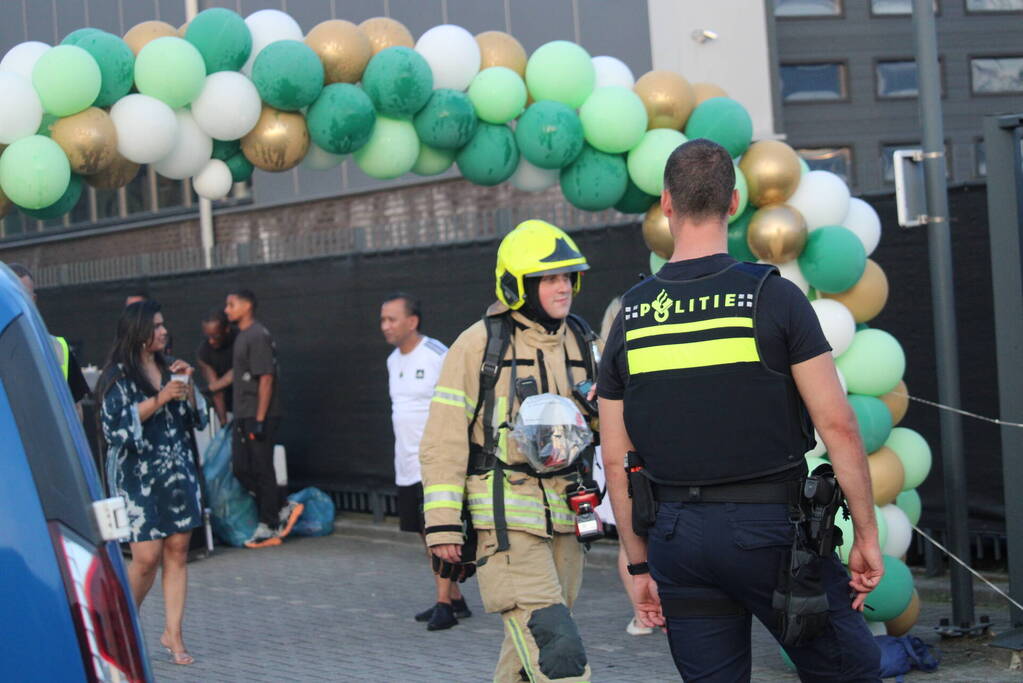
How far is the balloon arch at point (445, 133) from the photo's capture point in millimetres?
6445

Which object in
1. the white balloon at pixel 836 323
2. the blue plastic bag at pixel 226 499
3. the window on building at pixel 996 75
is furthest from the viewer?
the window on building at pixel 996 75

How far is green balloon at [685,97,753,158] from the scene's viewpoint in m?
6.93

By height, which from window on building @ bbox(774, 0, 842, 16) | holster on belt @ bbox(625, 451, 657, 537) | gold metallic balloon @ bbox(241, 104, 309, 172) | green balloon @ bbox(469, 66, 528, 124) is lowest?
holster on belt @ bbox(625, 451, 657, 537)

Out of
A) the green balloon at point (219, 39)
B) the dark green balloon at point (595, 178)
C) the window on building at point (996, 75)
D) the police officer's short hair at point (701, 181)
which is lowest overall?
the police officer's short hair at point (701, 181)

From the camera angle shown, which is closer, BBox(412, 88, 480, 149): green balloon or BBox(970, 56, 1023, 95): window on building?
BBox(412, 88, 480, 149): green balloon

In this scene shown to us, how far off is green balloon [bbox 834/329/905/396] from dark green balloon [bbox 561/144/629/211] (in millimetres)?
1471

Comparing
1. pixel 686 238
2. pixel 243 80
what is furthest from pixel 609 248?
pixel 686 238

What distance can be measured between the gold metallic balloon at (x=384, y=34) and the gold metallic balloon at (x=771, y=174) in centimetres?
192

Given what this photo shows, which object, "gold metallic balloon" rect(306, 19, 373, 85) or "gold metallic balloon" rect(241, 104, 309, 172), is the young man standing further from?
"gold metallic balloon" rect(306, 19, 373, 85)

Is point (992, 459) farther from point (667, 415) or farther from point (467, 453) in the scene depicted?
point (667, 415)

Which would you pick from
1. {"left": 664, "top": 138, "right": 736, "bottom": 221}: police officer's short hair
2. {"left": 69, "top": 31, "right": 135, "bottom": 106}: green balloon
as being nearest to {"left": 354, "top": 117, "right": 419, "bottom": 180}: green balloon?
{"left": 69, "top": 31, "right": 135, "bottom": 106}: green balloon

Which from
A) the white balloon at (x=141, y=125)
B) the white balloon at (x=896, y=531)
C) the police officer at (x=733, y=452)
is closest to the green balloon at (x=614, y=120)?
the white balloon at (x=141, y=125)

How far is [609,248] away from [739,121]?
10.6ft

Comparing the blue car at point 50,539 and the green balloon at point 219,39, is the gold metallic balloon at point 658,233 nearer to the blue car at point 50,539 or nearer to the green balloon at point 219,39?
the green balloon at point 219,39
